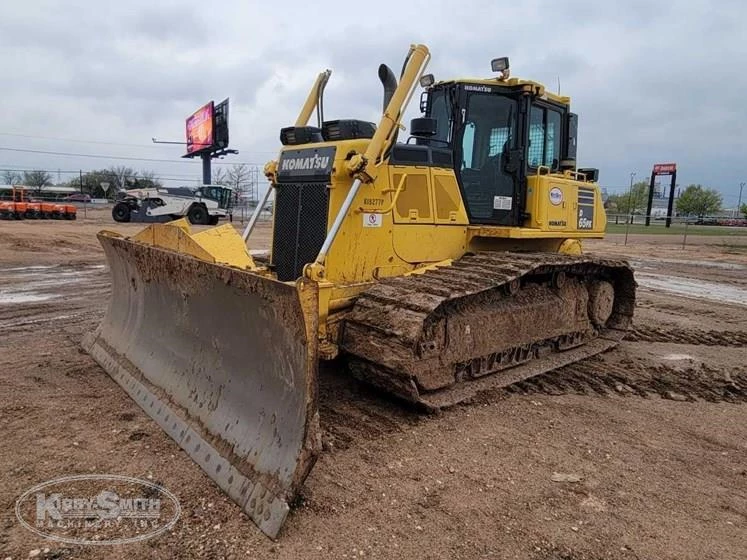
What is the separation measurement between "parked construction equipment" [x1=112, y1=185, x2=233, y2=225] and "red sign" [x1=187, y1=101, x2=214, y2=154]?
1294cm

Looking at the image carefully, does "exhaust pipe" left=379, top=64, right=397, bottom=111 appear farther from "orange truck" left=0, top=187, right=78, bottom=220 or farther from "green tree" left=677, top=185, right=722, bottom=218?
"green tree" left=677, top=185, right=722, bottom=218

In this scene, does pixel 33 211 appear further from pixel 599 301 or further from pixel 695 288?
pixel 599 301

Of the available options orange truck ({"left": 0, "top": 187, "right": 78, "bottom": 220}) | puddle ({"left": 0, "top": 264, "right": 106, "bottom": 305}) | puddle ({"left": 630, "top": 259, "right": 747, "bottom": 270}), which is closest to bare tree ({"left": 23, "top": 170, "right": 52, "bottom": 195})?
orange truck ({"left": 0, "top": 187, "right": 78, "bottom": 220})

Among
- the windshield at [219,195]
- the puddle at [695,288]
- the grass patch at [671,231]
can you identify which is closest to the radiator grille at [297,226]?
the puddle at [695,288]

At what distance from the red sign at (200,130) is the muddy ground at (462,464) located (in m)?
39.6

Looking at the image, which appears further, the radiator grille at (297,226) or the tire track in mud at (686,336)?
the tire track in mud at (686,336)

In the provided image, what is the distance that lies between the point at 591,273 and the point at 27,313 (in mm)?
7434

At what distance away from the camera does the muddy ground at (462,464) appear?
292 centimetres

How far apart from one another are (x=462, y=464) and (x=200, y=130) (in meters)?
45.8

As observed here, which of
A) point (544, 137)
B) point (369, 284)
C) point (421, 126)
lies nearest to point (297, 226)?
point (369, 284)

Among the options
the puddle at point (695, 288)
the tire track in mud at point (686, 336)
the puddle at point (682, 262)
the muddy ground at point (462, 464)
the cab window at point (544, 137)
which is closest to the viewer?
the muddy ground at point (462, 464)

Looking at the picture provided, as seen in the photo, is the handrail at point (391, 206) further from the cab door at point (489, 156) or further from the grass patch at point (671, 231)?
the grass patch at point (671, 231)

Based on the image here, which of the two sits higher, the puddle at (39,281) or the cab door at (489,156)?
the cab door at (489,156)

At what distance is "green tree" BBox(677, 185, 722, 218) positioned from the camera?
71750 millimetres
